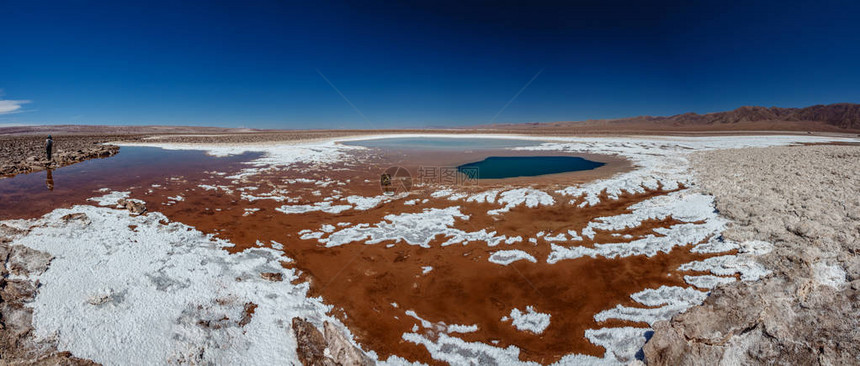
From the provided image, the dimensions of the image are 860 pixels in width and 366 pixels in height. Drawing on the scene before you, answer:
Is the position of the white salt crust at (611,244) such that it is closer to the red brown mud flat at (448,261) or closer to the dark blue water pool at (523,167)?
the red brown mud flat at (448,261)

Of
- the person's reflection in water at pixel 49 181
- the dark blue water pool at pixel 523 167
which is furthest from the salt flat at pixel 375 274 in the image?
the dark blue water pool at pixel 523 167

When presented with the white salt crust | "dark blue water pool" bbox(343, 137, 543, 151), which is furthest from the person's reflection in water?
"dark blue water pool" bbox(343, 137, 543, 151)

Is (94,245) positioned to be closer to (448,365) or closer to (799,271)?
(448,365)

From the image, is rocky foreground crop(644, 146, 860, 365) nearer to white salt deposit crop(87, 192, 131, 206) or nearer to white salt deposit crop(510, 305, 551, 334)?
white salt deposit crop(510, 305, 551, 334)

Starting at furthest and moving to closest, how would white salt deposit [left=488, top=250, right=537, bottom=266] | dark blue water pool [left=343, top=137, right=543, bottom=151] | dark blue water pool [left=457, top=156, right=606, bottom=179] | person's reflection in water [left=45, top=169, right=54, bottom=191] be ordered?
dark blue water pool [left=343, top=137, right=543, bottom=151] < dark blue water pool [left=457, top=156, right=606, bottom=179] < person's reflection in water [left=45, top=169, right=54, bottom=191] < white salt deposit [left=488, top=250, right=537, bottom=266]

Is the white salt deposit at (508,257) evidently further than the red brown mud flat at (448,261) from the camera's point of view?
Yes

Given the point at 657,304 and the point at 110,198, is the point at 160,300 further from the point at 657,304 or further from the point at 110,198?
the point at 110,198
